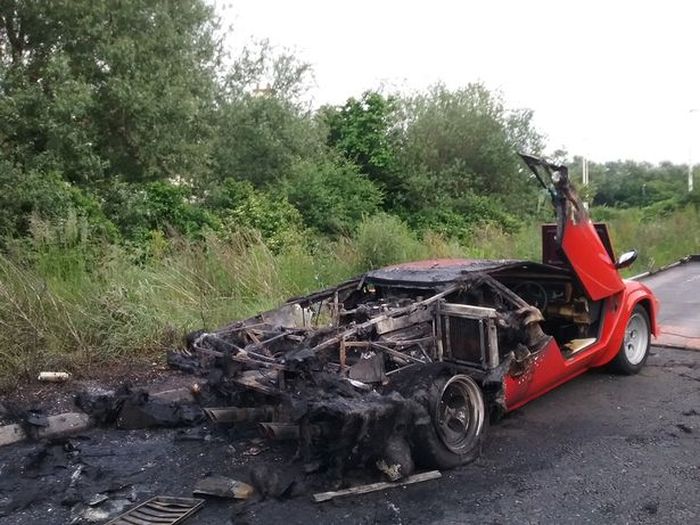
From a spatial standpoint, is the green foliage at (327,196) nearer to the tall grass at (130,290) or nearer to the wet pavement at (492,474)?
the tall grass at (130,290)

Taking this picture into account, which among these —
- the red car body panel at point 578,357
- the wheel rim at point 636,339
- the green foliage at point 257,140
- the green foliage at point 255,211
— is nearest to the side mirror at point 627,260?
the red car body panel at point 578,357

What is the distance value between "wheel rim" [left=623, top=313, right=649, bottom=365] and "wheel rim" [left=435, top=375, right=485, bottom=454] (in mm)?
2695

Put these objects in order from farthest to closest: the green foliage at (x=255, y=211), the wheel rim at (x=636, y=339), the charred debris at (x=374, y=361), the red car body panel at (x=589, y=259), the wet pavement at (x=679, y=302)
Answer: the green foliage at (x=255, y=211), the wet pavement at (x=679, y=302), the wheel rim at (x=636, y=339), the red car body panel at (x=589, y=259), the charred debris at (x=374, y=361)

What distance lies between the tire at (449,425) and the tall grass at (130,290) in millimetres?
3721

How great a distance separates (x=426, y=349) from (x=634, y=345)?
9.84ft

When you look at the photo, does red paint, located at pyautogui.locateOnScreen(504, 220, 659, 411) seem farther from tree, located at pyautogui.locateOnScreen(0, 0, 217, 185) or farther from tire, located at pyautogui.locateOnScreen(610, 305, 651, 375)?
tree, located at pyautogui.locateOnScreen(0, 0, 217, 185)

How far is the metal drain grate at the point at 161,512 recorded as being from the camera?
3.70 metres

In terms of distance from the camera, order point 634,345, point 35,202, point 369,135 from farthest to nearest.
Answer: point 369,135
point 35,202
point 634,345

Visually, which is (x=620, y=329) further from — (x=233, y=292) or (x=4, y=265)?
(x=4, y=265)

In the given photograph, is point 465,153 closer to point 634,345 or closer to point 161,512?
point 634,345

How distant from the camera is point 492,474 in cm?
430

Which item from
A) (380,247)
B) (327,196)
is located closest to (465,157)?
(327,196)

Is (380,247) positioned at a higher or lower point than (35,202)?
lower

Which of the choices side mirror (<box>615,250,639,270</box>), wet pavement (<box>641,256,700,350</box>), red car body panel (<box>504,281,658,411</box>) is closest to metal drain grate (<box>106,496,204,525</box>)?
red car body panel (<box>504,281,658,411</box>)
